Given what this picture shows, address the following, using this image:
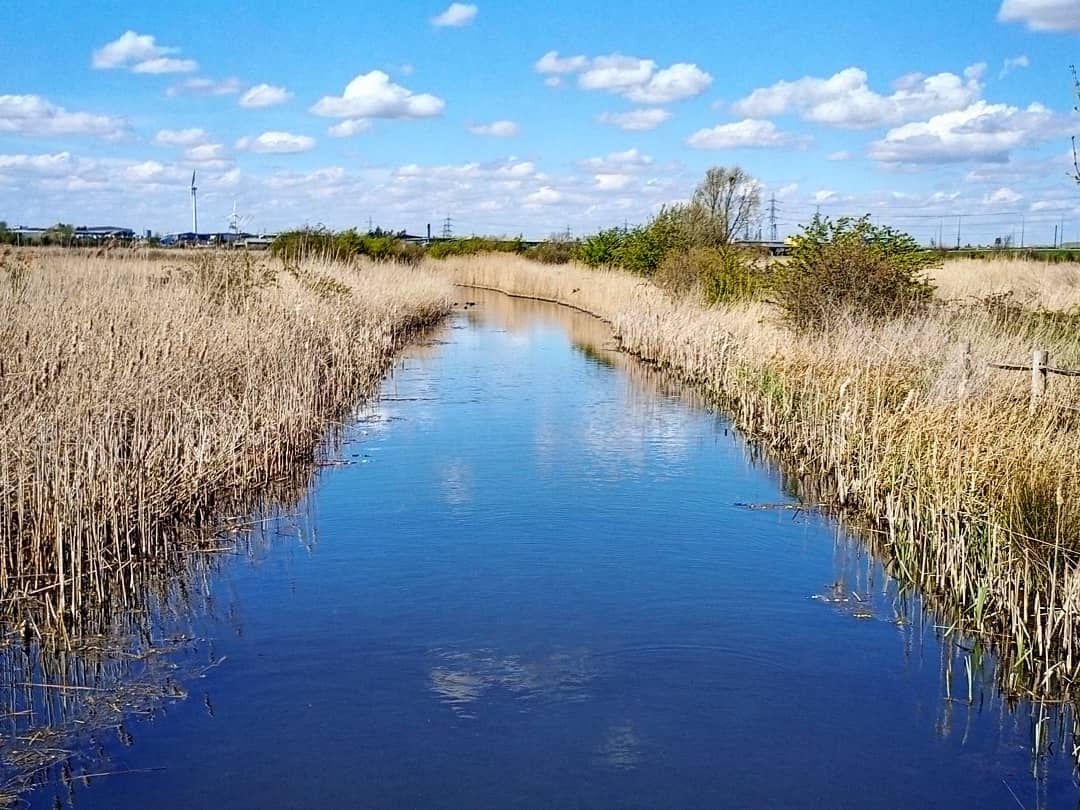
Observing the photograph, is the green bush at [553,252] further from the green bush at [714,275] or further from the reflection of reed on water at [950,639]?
the reflection of reed on water at [950,639]

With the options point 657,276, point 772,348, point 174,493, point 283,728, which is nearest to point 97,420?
point 174,493

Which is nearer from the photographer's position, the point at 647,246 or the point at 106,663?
the point at 106,663

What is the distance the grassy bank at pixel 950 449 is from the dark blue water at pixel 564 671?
35 centimetres

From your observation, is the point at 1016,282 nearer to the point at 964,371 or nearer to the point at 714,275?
the point at 714,275

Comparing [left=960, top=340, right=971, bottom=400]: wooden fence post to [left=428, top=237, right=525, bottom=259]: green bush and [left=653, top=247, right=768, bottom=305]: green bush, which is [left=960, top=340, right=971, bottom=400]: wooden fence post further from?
[left=428, top=237, right=525, bottom=259]: green bush

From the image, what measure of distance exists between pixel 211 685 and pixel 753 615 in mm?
2959

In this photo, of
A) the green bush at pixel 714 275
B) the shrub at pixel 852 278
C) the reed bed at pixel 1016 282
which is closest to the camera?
the shrub at pixel 852 278

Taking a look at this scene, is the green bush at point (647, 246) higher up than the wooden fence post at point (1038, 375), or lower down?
higher up

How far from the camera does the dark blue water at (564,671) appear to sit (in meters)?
4.43

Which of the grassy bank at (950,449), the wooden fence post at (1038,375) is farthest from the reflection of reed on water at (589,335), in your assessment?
the wooden fence post at (1038,375)

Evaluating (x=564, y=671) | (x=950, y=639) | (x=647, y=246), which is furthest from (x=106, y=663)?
(x=647, y=246)

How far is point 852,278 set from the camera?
43.9ft

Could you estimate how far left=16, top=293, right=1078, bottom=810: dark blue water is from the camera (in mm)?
4430

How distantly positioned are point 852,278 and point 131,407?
8.72 meters
